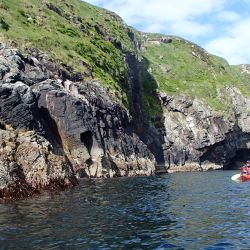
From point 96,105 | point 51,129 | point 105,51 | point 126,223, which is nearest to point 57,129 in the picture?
point 51,129

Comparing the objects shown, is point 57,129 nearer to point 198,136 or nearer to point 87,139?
point 87,139

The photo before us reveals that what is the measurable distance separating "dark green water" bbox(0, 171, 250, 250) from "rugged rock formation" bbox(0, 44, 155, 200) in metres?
6.82

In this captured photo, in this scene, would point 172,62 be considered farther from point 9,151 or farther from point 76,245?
point 76,245

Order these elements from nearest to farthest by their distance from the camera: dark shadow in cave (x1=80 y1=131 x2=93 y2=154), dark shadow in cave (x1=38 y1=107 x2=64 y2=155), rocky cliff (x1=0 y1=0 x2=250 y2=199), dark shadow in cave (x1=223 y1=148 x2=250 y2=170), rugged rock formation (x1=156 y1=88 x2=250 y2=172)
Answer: rocky cliff (x1=0 y1=0 x2=250 y2=199)
dark shadow in cave (x1=38 y1=107 x2=64 y2=155)
dark shadow in cave (x1=80 y1=131 x2=93 y2=154)
rugged rock formation (x1=156 y1=88 x2=250 y2=172)
dark shadow in cave (x1=223 y1=148 x2=250 y2=170)

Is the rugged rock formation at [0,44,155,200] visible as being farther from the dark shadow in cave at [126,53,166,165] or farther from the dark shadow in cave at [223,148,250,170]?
the dark shadow in cave at [223,148,250,170]

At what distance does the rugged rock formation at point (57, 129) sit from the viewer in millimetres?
45875

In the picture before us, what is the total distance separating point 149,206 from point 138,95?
8139cm

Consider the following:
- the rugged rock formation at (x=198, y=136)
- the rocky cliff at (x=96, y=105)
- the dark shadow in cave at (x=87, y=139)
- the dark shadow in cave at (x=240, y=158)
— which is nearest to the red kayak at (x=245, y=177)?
the rocky cliff at (x=96, y=105)

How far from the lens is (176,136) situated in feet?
Result: 372

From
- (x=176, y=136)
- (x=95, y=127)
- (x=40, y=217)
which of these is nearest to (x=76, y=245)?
(x=40, y=217)

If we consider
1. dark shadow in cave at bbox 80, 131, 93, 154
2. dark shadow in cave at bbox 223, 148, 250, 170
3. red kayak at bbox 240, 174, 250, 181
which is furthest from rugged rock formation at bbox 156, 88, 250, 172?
red kayak at bbox 240, 174, 250, 181

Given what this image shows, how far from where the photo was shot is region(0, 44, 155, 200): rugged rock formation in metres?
45.9

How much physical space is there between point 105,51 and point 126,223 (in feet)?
256

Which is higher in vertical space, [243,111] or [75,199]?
[243,111]
